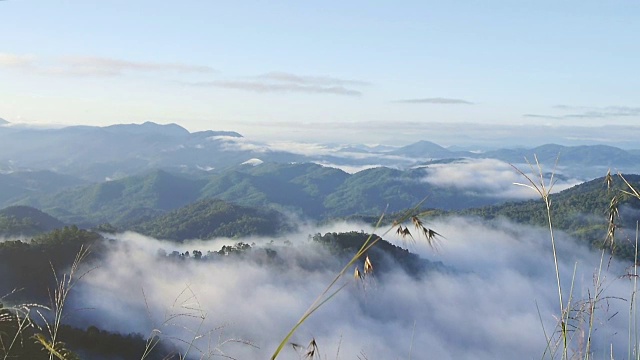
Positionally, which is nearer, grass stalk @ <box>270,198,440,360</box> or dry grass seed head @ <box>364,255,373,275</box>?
grass stalk @ <box>270,198,440,360</box>

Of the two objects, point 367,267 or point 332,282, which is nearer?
point 332,282

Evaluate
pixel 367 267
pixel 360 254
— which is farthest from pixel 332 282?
pixel 367 267

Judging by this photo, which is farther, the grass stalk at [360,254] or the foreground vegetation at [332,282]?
the foreground vegetation at [332,282]

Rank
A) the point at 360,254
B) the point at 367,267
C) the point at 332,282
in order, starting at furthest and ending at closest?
the point at 367,267
the point at 332,282
the point at 360,254

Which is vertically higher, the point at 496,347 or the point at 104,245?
the point at 104,245

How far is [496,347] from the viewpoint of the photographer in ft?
624

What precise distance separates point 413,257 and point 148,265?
7850 cm

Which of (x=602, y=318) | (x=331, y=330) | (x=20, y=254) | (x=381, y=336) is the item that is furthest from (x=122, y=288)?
(x=602, y=318)

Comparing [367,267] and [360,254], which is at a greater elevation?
[360,254]

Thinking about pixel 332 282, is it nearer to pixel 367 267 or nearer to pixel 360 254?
pixel 360 254

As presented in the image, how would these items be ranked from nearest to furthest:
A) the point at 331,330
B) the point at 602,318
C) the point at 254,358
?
the point at 602,318 → the point at 254,358 → the point at 331,330

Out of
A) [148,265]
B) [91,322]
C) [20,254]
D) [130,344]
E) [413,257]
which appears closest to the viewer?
[130,344]

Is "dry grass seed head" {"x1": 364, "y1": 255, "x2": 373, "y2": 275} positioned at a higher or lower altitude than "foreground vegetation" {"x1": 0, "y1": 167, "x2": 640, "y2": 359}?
higher

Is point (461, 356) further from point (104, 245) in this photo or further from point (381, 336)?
point (104, 245)
